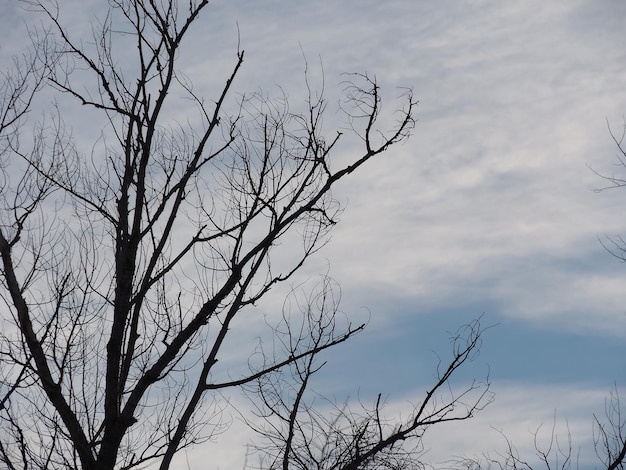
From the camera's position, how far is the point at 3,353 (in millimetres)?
6211

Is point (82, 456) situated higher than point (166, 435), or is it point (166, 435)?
point (166, 435)

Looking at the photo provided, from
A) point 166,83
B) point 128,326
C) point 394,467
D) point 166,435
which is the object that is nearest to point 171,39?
point 166,83

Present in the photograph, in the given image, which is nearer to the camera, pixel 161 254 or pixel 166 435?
pixel 161 254

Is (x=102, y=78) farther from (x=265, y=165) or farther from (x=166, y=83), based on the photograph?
(x=265, y=165)

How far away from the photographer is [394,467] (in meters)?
7.33

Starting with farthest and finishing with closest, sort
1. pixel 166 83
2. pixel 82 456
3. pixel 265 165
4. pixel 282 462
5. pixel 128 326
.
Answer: pixel 282 462, pixel 265 165, pixel 166 83, pixel 128 326, pixel 82 456

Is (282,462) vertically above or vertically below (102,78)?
below

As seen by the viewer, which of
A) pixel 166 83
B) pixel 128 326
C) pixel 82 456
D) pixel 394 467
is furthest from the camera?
pixel 394 467

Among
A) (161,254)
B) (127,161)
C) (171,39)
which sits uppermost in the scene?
(171,39)

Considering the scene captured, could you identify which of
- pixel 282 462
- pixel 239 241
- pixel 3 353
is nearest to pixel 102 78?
pixel 239 241

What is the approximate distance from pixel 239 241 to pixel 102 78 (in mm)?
1917

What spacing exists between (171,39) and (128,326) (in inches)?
100.0

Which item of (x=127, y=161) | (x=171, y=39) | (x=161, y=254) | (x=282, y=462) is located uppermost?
(x=171, y=39)

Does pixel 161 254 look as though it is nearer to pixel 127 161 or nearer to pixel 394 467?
pixel 127 161
